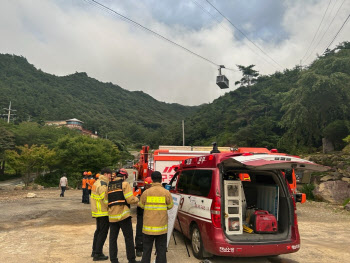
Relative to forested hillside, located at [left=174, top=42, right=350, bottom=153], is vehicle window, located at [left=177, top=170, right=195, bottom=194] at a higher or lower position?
lower

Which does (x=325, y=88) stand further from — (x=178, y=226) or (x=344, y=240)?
(x=178, y=226)

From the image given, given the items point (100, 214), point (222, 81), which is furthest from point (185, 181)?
point (222, 81)

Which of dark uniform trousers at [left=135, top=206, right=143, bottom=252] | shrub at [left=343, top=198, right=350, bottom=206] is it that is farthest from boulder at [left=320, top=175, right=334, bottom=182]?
dark uniform trousers at [left=135, top=206, right=143, bottom=252]

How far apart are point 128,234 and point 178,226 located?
7.01 ft

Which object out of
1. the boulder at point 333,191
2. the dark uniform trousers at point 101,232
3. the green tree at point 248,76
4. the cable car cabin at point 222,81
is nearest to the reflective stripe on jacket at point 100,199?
the dark uniform trousers at point 101,232

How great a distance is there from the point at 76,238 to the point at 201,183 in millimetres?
3804

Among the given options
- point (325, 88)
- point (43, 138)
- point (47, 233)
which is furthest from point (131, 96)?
point (47, 233)

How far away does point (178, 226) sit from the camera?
672cm

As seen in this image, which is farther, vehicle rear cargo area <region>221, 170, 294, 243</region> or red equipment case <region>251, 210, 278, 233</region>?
red equipment case <region>251, 210, 278, 233</region>

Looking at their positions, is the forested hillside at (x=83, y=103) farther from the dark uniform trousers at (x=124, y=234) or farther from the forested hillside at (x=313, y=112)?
the dark uniform trousers at (x=124, y=234)

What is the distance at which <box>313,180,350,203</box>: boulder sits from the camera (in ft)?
45.4

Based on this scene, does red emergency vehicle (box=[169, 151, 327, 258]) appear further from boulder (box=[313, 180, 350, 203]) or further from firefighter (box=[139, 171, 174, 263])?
boulder (box=[313, 180, 350, 203])

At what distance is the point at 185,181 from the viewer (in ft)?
20.9

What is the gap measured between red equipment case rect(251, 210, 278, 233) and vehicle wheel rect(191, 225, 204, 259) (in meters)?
1.05
